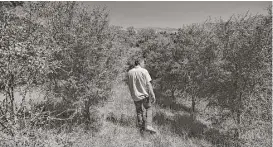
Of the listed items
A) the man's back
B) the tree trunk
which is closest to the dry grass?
the tree trunk

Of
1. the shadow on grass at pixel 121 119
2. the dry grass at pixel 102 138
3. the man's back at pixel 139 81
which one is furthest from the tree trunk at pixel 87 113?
the man's back at pixel 139 81

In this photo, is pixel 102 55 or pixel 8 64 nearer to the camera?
pixel 8 64

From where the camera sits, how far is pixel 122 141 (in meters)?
4.77

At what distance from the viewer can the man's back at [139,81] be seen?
17.1ft

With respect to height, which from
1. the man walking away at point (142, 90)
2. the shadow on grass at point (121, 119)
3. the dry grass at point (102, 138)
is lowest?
the shadow on grass at point (121, 119)

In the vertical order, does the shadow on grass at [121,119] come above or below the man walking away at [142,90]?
below

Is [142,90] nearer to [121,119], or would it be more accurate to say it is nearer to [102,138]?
[102,138]

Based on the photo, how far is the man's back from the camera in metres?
5.22

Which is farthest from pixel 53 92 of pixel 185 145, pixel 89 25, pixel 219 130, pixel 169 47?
pixel 169 47

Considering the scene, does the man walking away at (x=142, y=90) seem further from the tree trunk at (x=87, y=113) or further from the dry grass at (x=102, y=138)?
the tree trunk at (x=87, y=113)

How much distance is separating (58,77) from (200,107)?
382 inches

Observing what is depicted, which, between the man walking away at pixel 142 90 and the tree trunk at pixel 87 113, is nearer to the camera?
the man walking away at pixel 142 90

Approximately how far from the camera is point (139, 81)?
524 centimetres

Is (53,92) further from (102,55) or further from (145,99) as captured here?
(145,99)
